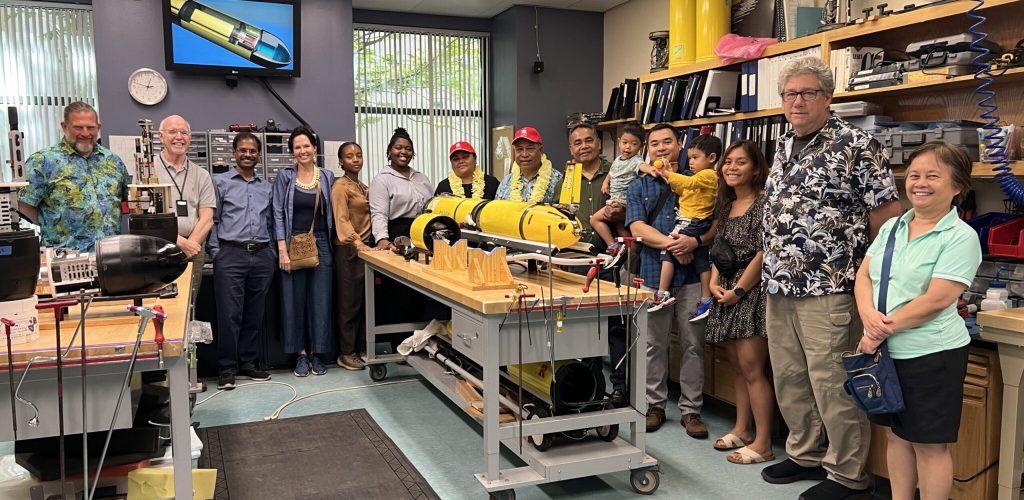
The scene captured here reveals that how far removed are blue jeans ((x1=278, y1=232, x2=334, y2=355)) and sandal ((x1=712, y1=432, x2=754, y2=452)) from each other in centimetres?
273

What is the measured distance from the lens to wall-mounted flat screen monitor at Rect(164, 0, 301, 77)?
18.3 ft

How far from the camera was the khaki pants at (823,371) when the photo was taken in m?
2.84

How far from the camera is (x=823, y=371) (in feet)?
9.42

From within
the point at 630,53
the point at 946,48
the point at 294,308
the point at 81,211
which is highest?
the point at 630,53

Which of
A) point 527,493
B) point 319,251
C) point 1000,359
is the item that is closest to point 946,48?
point 1000,359

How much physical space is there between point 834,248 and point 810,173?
0.97 feet

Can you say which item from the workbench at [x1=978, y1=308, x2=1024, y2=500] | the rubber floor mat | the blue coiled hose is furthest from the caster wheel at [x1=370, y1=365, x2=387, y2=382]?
the blue coiled hose

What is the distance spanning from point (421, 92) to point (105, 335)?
6.01 metres

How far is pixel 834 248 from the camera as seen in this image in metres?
2.80

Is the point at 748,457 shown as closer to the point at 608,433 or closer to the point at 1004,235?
the point at 608,433

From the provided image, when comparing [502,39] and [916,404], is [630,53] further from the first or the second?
[916,404]

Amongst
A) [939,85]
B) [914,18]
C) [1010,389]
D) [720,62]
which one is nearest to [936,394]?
[1010,389]

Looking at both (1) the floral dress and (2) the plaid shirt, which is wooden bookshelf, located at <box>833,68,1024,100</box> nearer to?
(1) the floral dress

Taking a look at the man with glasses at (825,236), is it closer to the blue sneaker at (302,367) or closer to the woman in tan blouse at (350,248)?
the woman in tan blouse at (350,248)
